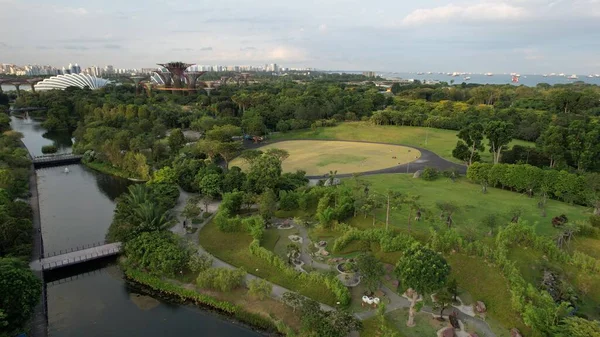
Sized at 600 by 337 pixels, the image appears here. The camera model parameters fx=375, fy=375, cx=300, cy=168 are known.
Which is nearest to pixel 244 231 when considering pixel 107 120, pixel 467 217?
pixel 467 217

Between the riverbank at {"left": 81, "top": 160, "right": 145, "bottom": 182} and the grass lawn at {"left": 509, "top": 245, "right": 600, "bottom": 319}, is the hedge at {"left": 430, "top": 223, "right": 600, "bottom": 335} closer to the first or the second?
the grass lawn at {"left": 509, "top": 245, "right": 600, "bottom": 319}

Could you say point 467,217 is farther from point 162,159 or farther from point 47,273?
point 162,159

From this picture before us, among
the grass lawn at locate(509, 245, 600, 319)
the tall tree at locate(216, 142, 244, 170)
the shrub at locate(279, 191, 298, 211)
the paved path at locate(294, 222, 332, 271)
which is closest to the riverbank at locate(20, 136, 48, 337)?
the paved path at locate(294, 222, 332, 271)

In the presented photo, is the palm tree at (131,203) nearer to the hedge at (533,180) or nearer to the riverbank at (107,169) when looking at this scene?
the riverbank at (107,169)

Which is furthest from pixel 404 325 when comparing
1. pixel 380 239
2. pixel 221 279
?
pixel 221 279

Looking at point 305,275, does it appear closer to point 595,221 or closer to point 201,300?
point 201,300
